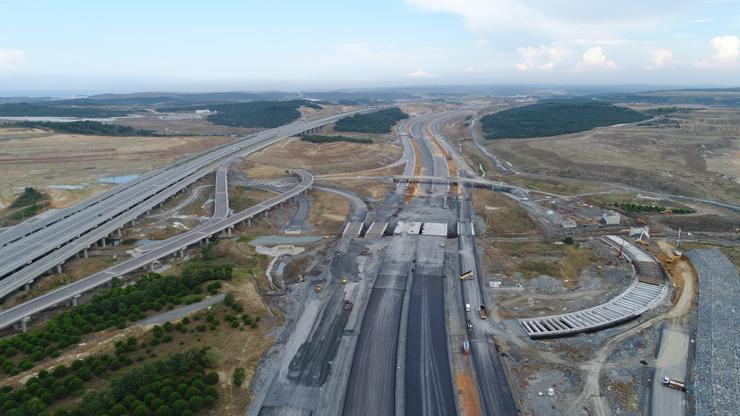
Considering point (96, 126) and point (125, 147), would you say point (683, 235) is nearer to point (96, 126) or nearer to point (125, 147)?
point (125, 147)

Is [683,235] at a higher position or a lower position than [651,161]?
lower

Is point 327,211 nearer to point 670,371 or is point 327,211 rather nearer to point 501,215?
point 501,215

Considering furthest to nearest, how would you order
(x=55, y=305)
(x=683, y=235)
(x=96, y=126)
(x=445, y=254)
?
1. (x=96, y=126)
2. (x=683, y=235)
3. (x=445, y=254)
4. (x=55, y=305)

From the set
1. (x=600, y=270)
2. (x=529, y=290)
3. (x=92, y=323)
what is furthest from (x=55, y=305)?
(x=600, y=270)

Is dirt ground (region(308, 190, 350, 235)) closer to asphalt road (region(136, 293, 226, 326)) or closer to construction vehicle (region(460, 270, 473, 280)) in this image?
construction vehicle (region(460, 270, 473, 280))

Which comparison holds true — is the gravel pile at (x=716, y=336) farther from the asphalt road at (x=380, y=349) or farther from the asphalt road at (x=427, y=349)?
the asphalt road at (x=380, y=349)


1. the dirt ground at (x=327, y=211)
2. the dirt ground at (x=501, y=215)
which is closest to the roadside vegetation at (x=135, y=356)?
the dirt ground at (x=327, y=211)
